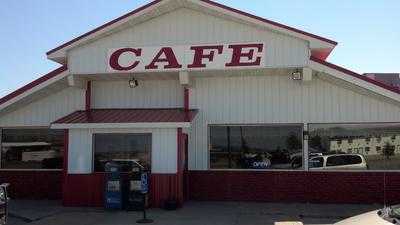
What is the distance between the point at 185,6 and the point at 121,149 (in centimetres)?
490

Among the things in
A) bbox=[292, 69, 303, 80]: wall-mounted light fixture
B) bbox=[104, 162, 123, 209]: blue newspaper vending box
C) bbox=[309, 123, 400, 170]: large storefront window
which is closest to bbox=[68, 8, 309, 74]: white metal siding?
bbox=[292, 69, 303, 80]: wall-mounted light fixture

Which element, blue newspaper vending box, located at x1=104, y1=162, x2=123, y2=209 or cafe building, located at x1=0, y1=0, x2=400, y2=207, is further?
cafe building, located at x1=0, y1=0, x2=400, y2=207

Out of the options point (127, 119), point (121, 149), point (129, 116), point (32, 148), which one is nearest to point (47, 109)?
point (32, 148)

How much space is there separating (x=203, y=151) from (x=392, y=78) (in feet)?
106

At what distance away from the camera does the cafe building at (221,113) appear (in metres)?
16.1

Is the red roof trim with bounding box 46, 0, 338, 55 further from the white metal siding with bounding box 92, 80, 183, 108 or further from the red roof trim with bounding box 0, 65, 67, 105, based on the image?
the white metal siding with bounding box 92, 80, 183, 108

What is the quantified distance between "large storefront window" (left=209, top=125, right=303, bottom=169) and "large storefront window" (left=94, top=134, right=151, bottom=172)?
7.43ft

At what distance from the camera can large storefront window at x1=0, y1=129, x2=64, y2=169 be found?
18562 mm

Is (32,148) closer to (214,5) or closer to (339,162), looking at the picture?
(214,5)

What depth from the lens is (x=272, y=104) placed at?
56.4ft

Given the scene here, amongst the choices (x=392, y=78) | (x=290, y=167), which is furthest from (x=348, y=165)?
(x=392, y=78)

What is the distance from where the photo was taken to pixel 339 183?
16750 millimetres

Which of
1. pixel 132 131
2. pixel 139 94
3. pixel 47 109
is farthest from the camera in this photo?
pixel 47 109

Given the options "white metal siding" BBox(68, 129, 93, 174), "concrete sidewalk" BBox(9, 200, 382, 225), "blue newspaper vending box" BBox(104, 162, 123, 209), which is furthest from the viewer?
"white metal siding" BBox(68, 129, 93, 174)
